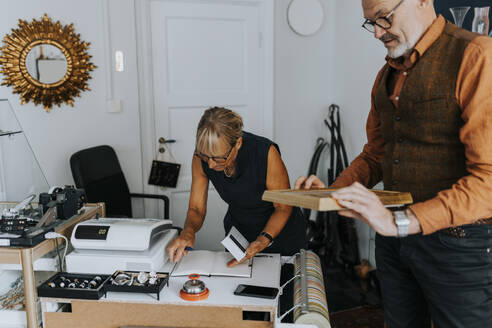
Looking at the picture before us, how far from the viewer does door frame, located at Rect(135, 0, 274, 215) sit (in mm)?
3637

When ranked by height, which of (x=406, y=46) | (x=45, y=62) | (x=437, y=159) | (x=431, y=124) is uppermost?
(x=45, y=62)

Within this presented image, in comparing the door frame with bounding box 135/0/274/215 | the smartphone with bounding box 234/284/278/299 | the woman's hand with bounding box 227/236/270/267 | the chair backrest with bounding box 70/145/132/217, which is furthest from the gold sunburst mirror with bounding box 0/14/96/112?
the smartphone with bounding box 234/284/278/299

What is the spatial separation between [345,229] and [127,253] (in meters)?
2.30

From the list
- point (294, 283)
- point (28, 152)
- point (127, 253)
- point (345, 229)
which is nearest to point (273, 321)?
point (294, 283)

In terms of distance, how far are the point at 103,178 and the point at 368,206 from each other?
2.58 m

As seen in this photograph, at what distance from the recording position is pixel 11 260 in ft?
5.76

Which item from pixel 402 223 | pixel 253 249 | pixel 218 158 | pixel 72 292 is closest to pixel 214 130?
pixel 218 158

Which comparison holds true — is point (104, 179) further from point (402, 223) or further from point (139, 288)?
point (402, 223)

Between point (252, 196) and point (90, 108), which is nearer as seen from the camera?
point (252, 196)

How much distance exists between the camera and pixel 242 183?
6.77ft

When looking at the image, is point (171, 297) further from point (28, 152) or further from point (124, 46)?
point (124, 46)

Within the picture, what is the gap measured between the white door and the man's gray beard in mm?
2665

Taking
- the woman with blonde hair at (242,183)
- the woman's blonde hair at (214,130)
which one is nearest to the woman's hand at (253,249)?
the woman with blonde hair at (242,183)

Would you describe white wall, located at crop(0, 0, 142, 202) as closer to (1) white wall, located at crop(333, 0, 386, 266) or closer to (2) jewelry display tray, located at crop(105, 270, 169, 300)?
(1) white wall, located at crop(333, 0, 386, 266)
